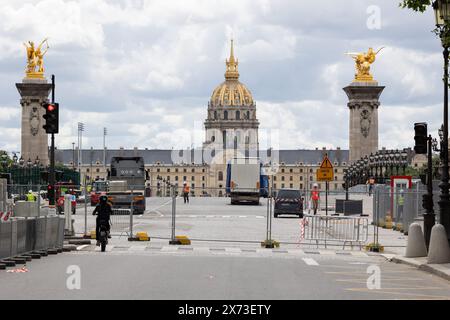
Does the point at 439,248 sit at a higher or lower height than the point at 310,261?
higher

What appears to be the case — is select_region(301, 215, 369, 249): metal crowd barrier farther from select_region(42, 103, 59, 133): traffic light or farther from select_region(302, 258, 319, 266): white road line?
select_region(42, 103, 59, 133): traffic light

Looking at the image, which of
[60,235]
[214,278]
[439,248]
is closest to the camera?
[214,278]

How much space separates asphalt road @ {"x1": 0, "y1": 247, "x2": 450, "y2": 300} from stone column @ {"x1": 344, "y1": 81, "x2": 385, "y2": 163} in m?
102

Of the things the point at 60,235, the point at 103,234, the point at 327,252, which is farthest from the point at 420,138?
the point at 60,235

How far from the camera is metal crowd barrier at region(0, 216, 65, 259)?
2530 centimetres

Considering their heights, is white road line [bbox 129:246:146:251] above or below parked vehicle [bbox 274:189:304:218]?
below

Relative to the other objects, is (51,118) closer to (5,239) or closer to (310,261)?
(310,261)

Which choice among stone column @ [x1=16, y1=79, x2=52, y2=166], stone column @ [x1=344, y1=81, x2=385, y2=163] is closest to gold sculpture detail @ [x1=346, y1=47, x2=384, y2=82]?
stone column @ [x1=344, y1=81, x2=385, y2=163]

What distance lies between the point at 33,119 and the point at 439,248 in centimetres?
10720

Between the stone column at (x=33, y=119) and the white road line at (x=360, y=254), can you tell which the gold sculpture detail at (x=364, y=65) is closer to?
the stone column at (x=33, y=119)

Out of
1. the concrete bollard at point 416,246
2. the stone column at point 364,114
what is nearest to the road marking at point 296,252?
the concrete bollard at point 416,246

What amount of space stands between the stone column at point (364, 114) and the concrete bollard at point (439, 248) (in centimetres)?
10433

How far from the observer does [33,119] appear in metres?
130
